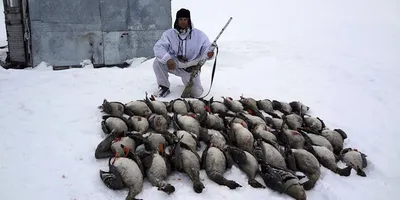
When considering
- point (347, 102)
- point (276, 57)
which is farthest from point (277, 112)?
point (276, 57)

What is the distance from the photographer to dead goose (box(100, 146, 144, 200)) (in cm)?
258

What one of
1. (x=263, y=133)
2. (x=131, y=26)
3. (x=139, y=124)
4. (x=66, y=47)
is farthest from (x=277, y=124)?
(x=66, y=47)

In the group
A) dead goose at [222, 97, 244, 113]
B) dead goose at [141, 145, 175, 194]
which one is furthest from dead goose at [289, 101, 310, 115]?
dead goose at [141, 145, 175, 194]

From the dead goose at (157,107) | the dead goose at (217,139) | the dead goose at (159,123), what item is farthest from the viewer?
the dead goose at (157,107)

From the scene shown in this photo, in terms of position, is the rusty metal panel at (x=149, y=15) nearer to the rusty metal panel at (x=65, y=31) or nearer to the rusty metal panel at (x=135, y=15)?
the rusty metal panel at (x=135, y=15)

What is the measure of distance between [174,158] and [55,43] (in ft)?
17.3

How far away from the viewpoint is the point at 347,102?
521 centimetres

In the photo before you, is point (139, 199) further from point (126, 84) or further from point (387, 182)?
point (126, 84)

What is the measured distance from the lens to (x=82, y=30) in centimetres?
704

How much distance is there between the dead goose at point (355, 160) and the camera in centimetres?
321

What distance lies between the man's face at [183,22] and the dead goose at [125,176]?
8.97 feet

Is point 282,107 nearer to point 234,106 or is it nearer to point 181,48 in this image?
point 234,106

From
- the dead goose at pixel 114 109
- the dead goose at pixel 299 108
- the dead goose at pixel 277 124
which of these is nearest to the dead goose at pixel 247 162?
the dead goose at pixel 277 124

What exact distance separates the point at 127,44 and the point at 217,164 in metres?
5.50
